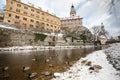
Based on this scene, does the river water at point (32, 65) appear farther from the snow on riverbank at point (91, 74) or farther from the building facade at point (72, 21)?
the building facade at point (72, 21)

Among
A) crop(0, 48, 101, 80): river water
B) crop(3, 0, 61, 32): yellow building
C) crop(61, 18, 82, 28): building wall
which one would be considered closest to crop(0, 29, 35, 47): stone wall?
crop(3, 0, 61, 32): yellow building

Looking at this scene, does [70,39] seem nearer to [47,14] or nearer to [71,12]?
[47,14]

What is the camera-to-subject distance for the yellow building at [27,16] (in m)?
55.0

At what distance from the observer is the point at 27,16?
6341 cm

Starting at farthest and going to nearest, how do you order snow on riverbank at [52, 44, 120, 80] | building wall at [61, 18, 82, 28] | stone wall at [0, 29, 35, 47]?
building wall at [61, 18, 82, 28]
stone wall at [0, 29, 35, 47]
snow on riverbank at [52, 44, 120, 80]

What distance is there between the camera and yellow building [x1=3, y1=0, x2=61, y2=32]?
181 ft

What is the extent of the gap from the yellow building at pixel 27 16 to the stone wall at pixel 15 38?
32.8 ft

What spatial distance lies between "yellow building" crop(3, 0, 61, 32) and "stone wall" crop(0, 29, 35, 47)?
10.0 metres

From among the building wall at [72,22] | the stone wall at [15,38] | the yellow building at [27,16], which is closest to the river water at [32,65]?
the stone wall at [15,38]

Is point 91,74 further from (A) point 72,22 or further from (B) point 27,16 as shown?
(A) point 72,22

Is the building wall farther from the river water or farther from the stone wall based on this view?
the river water

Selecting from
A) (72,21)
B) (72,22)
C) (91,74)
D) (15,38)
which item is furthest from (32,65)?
(72,21)

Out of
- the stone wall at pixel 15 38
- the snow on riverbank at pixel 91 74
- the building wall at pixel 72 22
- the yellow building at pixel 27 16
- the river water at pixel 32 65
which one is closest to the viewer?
the snow on riverbank at pixel 91 74

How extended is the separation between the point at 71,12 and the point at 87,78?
128m
